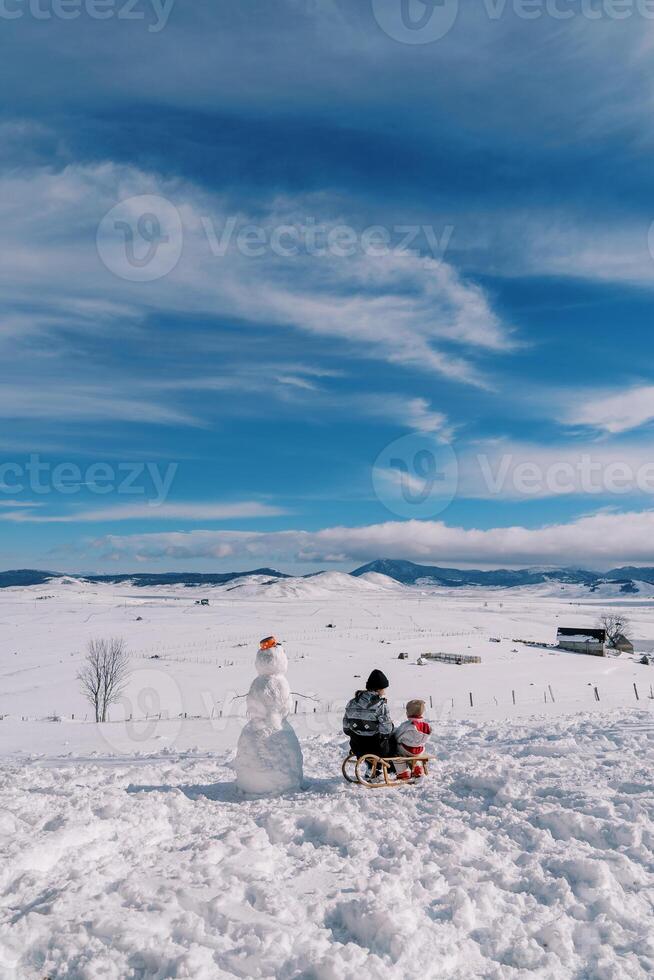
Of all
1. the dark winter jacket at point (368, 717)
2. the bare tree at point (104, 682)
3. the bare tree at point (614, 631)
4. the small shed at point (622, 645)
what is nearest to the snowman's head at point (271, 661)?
the dark winter jacket at point (368, 717)

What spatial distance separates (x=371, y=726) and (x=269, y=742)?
5.59 feet

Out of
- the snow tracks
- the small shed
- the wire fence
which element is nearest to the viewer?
the snow tracks

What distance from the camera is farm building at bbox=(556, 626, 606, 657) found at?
64.2 m

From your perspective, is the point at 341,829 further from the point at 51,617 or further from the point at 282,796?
the point at 51,617

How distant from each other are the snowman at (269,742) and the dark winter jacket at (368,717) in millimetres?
997

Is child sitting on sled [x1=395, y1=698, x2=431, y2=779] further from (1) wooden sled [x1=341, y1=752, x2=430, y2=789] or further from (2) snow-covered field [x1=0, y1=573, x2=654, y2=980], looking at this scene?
(2) snow-covered field [x1=0, y1=573, x2=654, y2=980]

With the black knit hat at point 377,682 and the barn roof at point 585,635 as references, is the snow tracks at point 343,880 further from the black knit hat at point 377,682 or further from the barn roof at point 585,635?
the barn roof at point 585,635

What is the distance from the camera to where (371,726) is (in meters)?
10.2

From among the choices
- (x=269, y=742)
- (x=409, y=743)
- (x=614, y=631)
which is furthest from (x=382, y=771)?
(x=614, y=631)

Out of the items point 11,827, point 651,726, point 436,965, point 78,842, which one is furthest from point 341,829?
point 651,726

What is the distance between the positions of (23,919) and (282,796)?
15.3 ft

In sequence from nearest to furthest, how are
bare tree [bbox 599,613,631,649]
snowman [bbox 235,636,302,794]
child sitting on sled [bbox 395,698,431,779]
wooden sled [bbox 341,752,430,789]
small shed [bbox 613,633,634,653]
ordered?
wooden sled [bbox 341,752,430,789]
snowman [bbox 235,636,302,794]
child sitting on sled [bbox 395,698,431,779]
small shed [bbox 613,633,634,653]
bare tree [bbox 599,613,631,649]

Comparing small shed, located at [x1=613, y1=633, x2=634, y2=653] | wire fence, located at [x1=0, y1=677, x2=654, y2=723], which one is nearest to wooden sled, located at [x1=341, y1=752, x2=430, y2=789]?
wire fence, located at [x1=0, y1=677, x2=654, y2=723]

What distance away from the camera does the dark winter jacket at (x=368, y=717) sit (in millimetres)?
10164
